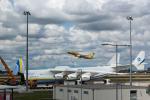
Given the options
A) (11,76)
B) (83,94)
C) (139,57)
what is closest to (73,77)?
(11,76)

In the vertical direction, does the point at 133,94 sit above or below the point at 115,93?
below

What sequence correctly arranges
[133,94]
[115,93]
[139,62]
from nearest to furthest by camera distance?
[115,93] → [133,94] → [139,62]

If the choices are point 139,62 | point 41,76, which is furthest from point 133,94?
point 139,62

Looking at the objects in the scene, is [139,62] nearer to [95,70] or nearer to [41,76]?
[95,70]

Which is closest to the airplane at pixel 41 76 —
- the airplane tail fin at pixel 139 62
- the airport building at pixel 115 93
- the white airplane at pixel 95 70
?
the white airplane at pixel 95 70

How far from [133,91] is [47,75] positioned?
98.4 meters

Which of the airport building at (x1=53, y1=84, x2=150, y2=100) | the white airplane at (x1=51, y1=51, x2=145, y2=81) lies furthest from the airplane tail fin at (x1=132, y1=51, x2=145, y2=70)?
the airport building at (x1=53, y1=84, x2=150, y2=100)

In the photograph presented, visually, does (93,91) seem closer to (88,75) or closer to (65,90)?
(65,90)

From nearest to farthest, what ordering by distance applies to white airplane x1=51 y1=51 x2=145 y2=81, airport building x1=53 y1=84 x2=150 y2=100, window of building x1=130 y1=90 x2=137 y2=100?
1. airport building x1=53 y1=84 x2=150 y2=100
2. window of building x1=130 y1=90 x2=137 y2=100
3. white airplane x1=51 y1=51 x2=145 y2=81

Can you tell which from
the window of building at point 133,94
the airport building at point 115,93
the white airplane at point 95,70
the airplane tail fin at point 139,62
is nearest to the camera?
the airport building at point 115,93

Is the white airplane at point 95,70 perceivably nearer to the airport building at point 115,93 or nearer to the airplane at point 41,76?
the airplane at point 41,76

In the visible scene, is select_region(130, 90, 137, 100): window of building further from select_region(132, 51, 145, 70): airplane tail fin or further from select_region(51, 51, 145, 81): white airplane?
select_region(132, 51, 145, 70): airplane tail fin

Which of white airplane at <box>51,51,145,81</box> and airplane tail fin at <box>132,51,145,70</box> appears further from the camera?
airplane tail fin at <box>132,51,145,70</box>

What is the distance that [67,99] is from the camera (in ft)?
214
